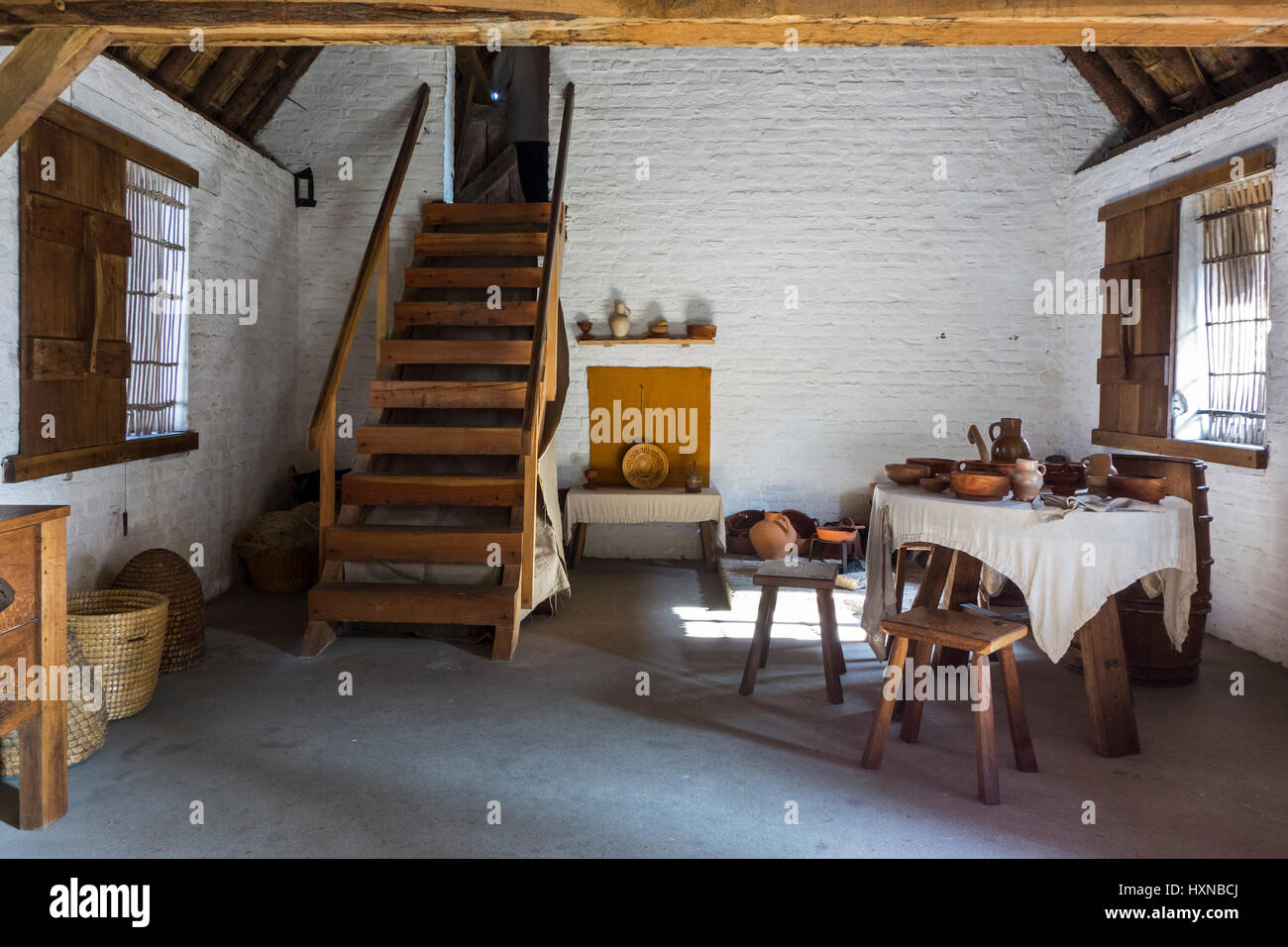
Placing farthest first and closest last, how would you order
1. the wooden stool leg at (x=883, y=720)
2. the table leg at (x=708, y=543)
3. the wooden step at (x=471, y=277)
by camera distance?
the table leg at (x=708, y=543) < the wooden step at (x=471, y=277) < the wooden stool leg at (x=883, y=720)

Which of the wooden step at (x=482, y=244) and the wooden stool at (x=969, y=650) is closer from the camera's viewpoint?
the wooden stool at (x=969, y=650)

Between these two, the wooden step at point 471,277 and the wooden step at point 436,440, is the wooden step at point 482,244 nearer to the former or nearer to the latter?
the wooden step at point 471,277

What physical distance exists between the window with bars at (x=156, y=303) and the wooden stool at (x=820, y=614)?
3583 millimetres

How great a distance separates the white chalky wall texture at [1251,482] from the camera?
4.88m

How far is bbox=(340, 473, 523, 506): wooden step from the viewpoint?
17.0 ft

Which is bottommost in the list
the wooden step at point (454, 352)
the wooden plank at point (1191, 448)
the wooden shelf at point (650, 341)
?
the wooden plank at point (1191, 448)

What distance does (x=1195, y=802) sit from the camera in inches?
124

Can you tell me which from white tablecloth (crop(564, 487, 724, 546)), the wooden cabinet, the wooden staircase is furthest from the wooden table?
the wooden cabinet

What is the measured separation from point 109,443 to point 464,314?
7.20 feet

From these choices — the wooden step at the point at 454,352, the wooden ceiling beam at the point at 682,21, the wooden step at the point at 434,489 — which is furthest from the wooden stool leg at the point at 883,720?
Result: the wooden step at the point at 454,352

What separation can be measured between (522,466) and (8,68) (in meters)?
2.87
